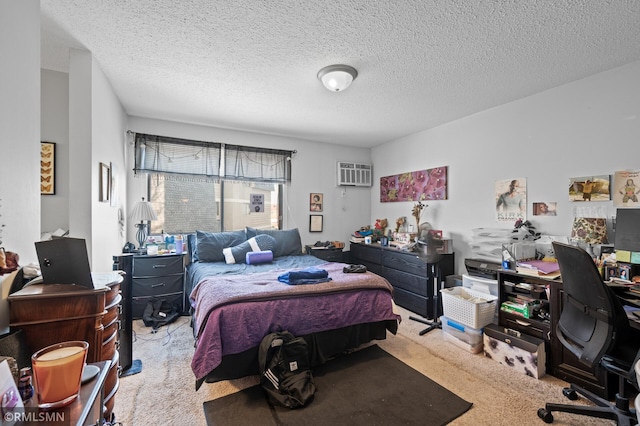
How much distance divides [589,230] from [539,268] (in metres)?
0.62

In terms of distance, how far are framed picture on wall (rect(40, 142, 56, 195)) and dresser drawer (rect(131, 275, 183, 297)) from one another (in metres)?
1.26

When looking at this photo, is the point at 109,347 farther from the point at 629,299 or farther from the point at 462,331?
the point at 629,299

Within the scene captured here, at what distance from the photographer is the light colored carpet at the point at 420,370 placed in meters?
1.76

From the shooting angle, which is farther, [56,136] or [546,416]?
[56,136]

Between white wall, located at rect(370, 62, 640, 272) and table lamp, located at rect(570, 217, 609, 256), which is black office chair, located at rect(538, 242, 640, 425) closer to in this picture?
table lamp, located at rect(570, 217, 609, 256)

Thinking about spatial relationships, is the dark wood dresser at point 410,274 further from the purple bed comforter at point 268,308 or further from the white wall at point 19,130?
the white wall at point 19,130

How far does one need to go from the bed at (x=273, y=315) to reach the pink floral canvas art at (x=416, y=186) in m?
1.96

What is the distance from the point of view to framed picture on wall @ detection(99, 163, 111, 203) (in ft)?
7.97

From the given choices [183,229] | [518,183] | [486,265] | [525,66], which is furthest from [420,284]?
[183,229]

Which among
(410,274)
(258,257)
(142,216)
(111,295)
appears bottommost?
(410,274)

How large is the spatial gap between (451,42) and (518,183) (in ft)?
6.07

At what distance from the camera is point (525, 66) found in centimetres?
233

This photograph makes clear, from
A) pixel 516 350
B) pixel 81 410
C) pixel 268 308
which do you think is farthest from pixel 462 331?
pixel 81 410

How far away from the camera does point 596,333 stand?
158 cm
